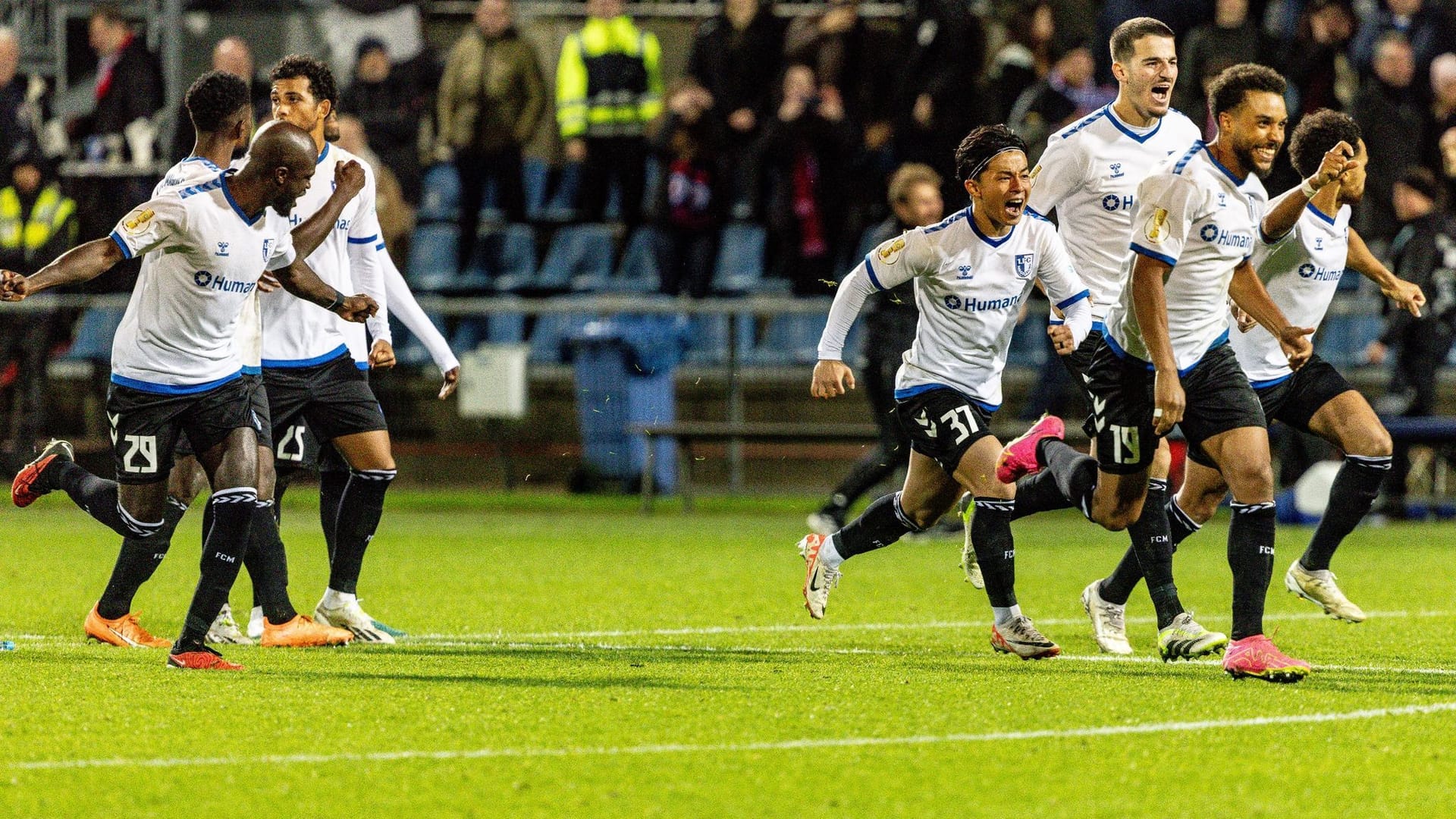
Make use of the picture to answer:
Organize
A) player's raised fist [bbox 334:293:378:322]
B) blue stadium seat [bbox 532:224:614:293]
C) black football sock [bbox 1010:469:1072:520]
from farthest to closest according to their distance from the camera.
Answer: blue stadium seat [bbox 532:224:614:293]
black football sock [bbox 1010:469:1072:520]
player's raised fist [bbox 334:293:378:322]

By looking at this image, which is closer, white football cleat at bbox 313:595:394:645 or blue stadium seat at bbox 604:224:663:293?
white football cleat at bbox 313:595:394:645

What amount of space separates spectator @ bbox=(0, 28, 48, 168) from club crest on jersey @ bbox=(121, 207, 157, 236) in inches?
528

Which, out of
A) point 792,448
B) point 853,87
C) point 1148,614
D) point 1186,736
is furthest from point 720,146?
point 1186,736

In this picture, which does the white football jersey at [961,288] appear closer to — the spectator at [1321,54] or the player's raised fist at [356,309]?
the player's raised fist at [356,309]

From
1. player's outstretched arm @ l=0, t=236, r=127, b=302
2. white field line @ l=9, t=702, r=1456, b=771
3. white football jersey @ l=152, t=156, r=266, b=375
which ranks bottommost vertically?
white field line @ l=9, t=702, r=1456, b=771

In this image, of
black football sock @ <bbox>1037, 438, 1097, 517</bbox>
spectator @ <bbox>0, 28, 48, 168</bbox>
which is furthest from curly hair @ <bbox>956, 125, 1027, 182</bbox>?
spectator @ <bbox>0, 28, 48, 168</bbox>

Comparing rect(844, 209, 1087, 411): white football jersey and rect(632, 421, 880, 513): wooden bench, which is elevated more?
rect(844, 209, 1087, 411): white football jersey

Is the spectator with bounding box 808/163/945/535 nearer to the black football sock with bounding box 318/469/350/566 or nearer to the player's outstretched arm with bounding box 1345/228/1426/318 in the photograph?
the player's outstretched arm with bounding box 1345/228/1426/318

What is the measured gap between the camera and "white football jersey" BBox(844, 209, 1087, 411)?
815cm

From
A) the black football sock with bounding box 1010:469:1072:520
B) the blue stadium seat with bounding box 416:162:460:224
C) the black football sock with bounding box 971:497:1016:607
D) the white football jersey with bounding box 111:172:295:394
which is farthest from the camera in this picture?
the blue stadium seat with bounding box 416:162:460:224

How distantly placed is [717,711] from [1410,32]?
1343cm

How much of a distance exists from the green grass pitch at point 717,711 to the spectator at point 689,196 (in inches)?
283

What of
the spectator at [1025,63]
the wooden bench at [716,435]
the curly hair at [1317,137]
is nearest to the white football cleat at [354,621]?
the curly hair at [1317,137]

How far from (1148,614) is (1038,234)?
2403 millimetres
